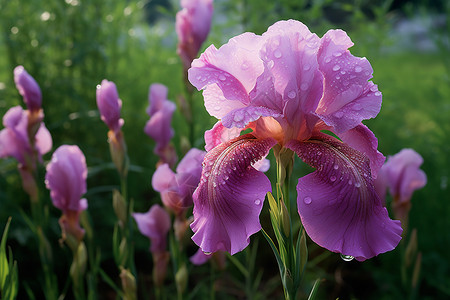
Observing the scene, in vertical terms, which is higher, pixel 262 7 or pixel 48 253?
pixel 262 7

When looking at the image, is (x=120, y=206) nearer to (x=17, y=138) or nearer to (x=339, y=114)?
(x=17, y=138)

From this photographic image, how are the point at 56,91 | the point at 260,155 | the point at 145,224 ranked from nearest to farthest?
1. the point at 260,155
2. the point at 145,224
3. the point at 56,91

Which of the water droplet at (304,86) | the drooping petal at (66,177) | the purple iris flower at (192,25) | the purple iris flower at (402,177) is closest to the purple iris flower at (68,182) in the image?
the drooping petal at (66,177)

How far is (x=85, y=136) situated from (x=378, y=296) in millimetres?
1878

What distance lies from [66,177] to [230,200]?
2.40 ft

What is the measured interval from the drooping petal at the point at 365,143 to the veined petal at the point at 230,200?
17 centimetres

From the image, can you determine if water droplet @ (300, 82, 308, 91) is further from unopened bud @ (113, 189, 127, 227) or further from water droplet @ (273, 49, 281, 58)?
unopened bud @ (113, 189, 127, 227)

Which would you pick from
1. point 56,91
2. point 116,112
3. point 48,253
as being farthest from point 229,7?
point 48,253

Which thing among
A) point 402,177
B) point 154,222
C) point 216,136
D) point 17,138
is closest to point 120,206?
point 154,222

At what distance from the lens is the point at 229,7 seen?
2.67 m

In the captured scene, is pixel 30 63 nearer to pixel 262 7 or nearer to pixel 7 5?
pixel 7 5

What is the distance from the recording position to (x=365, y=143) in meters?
0.91

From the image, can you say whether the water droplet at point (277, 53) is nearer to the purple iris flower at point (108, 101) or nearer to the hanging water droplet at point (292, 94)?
the hanging water droplet at point (292, 94)

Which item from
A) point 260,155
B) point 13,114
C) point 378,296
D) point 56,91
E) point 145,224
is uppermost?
point 260,155
